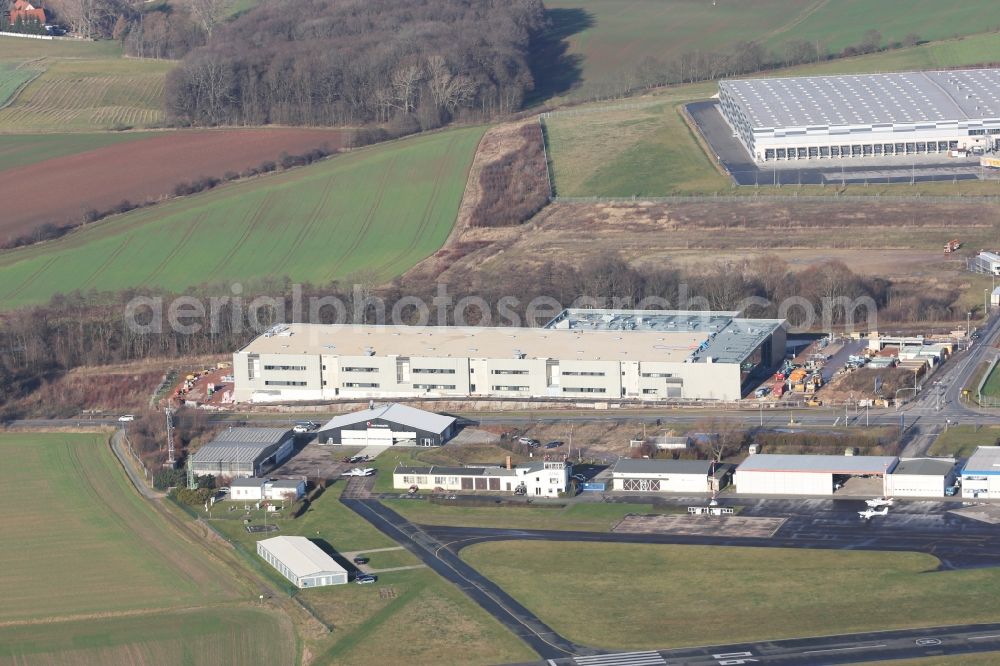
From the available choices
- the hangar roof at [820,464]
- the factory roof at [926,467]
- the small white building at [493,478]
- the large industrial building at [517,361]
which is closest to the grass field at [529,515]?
the small white building at [493,478]

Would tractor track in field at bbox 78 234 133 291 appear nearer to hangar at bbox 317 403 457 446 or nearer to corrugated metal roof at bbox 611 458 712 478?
hangar at bbox 317 403 457 446

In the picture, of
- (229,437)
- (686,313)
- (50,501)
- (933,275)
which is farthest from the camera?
(933,275)

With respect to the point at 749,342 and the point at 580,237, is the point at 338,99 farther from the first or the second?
the point at 749,342

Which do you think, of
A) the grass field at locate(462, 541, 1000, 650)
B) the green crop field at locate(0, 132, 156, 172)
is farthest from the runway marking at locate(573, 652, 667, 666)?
the green crop field at locate(0, 132, 156, 172)

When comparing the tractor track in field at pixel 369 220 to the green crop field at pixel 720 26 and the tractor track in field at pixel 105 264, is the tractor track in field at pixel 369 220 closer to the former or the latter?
the tractor track in field at pixel 105 264

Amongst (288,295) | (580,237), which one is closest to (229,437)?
(288,295)

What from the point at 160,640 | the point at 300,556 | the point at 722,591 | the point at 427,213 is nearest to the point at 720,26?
the point at 427,213
